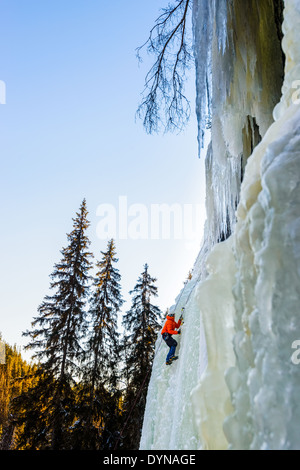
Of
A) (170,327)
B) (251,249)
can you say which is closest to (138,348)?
(170,327)

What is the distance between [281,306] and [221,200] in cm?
222

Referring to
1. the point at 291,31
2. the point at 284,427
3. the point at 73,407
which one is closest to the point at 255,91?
the point at 291,31

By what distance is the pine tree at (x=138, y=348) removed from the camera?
12.2 metres

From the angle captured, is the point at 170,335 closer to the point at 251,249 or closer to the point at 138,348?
the point at 251,249

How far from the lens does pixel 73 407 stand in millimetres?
11828

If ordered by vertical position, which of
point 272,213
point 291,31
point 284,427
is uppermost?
point 291,31

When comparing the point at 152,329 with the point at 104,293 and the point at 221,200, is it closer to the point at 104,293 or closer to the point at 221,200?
the point at 104,293

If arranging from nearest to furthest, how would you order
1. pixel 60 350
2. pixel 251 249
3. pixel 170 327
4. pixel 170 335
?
pixel 251 249, pixel 170 335, pixel 170 327, pixel 60 350

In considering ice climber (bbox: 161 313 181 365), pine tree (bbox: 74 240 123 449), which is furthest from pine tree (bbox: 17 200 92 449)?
ice climber (bbox: 161 313 181 365)

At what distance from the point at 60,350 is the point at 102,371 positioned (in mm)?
2122

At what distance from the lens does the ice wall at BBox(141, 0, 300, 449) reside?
1061mm

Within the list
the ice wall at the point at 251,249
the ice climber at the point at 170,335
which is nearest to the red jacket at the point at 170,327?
the ice climber at the point at 170,335

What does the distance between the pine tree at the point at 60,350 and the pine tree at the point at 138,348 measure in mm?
2447

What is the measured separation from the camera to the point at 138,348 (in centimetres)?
1466
